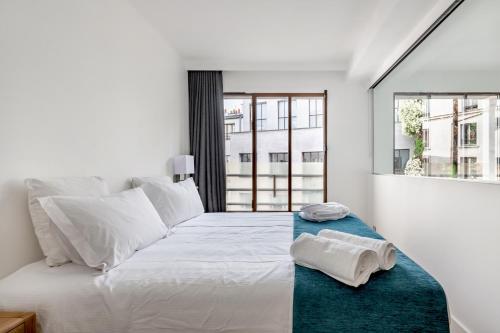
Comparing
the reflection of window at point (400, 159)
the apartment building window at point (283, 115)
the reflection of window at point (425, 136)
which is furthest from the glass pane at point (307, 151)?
the reflection of window at point (425, 136)

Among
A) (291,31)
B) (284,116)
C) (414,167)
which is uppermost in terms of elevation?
(291,31)

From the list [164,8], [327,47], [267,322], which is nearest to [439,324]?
[267,322]

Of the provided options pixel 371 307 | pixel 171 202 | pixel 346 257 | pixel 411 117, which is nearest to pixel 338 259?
pixel 346 257

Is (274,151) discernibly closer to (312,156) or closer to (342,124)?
(312,156)

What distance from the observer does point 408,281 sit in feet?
4.42

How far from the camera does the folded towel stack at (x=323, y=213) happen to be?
2607mm

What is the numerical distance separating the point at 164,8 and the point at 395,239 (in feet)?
11.1

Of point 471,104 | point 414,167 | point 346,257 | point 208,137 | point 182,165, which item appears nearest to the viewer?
point 346,257

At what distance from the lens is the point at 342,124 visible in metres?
4.54

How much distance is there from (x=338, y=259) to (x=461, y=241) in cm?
116

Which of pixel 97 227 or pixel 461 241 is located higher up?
pixel 97 227

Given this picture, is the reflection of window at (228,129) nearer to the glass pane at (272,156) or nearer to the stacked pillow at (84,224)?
the glass pane at (272,156)

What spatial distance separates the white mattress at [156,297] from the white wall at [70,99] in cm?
32

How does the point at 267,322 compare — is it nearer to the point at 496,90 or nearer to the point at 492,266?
the point at 492,266
